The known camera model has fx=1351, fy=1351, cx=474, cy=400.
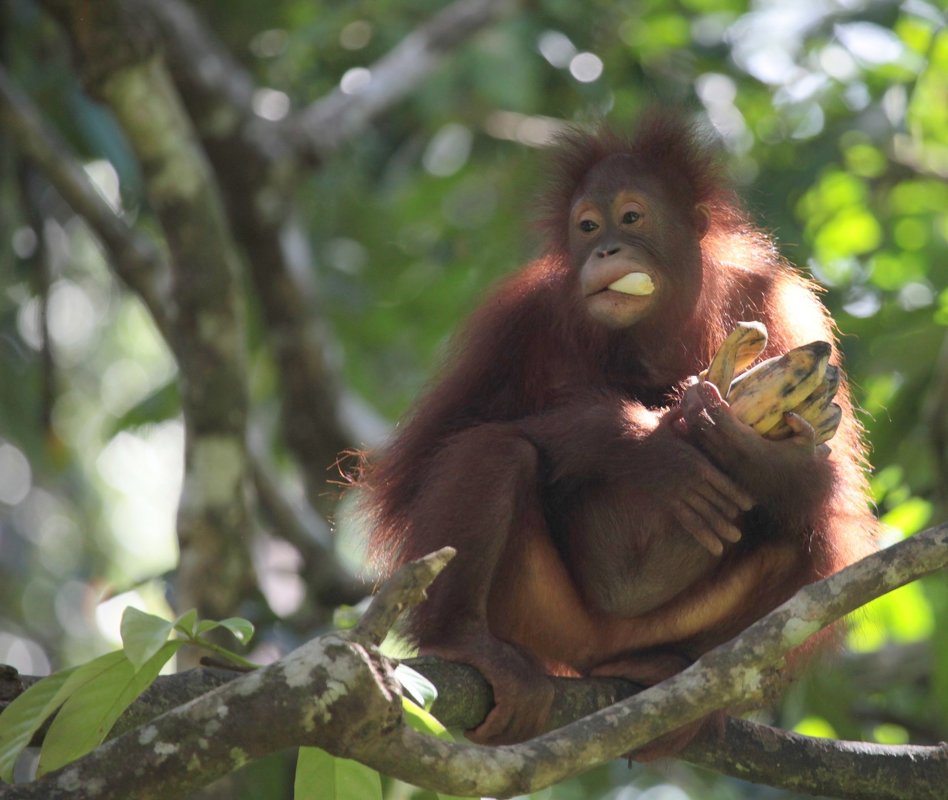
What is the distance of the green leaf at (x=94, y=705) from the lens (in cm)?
292

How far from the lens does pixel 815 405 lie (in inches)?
162

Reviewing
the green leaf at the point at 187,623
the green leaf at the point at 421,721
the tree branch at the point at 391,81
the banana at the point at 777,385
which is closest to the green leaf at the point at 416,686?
the green leaf at the point at 421,721

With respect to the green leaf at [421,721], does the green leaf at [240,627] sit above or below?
above

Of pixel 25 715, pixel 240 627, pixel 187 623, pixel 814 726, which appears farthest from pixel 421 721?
pixel 814 726

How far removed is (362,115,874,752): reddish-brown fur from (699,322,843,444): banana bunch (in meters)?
0.07

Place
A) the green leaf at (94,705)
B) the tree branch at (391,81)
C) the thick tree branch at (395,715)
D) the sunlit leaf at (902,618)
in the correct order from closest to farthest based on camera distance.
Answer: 1. the thick tree branch at (395,715)
2. the green leaf at (94,705)
3. the sunlit leaf at (902,618)
4. the tree branch at (391,81)

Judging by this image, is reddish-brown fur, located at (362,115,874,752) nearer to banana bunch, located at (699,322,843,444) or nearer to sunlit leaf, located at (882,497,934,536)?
banana bunch, located at (699,322,843,444)

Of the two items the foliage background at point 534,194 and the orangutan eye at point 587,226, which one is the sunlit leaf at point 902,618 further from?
the orangutan eye at point 587,226

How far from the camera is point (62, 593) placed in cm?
1861

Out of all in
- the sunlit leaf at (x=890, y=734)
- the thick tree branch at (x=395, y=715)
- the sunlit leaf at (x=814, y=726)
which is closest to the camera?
the thick tree branch at (x=395, y=715)

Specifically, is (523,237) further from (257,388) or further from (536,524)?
(257,388)

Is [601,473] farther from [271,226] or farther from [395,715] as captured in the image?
[271,226]

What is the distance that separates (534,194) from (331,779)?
3.29m

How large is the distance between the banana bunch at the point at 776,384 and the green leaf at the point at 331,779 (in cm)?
179
